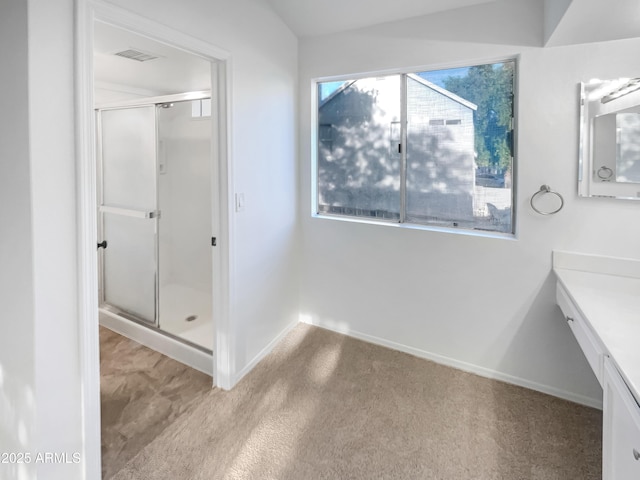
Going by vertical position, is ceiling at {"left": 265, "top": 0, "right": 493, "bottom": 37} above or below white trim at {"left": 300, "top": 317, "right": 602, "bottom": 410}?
above

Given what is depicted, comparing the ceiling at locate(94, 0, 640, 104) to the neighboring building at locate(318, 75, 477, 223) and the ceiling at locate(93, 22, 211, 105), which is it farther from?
the neighboring building at locate(318, 75, 477, 223)

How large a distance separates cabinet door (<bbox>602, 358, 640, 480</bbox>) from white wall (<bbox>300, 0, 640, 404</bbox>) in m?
0.97

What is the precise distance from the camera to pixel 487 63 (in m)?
2.29

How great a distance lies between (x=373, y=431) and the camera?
76.1 inches

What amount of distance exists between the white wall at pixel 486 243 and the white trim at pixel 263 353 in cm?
34

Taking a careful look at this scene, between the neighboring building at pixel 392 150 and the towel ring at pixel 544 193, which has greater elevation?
the neighboring building at pixel 392 150

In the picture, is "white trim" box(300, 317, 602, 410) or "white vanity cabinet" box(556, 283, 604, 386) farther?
"white trim" box(300, 317, 602, 410)

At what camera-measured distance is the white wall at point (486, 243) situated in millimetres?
2029

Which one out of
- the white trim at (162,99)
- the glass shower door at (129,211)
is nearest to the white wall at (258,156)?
the white trim at (162,99)

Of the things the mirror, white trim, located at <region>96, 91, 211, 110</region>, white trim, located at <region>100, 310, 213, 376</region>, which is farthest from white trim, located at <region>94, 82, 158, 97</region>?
the mirror

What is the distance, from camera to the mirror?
1.86m

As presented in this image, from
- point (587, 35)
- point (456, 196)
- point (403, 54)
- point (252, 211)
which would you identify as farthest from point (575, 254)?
point (252, 211)

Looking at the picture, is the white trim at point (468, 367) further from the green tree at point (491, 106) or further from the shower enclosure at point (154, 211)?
the green tree at point (491, 106)

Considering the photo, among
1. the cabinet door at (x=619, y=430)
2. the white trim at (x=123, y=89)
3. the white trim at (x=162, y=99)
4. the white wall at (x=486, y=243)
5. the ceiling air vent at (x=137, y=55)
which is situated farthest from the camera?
the white trim at (x=123, y=89)
